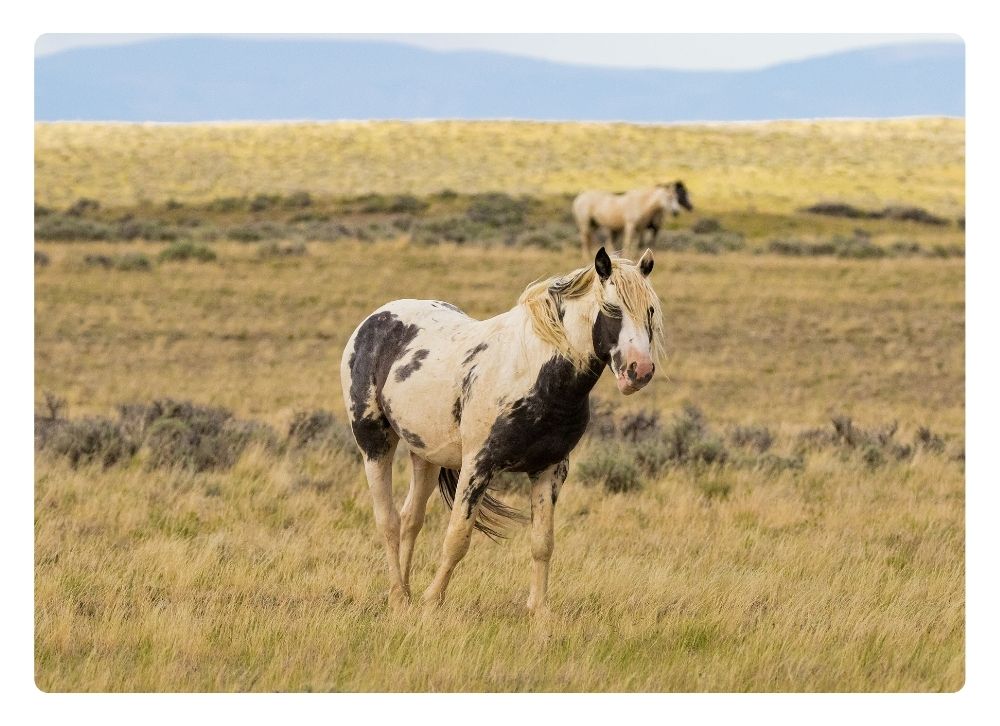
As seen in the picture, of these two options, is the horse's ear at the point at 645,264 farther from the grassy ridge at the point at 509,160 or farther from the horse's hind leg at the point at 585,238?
the grassy ridge at the point at 509,160

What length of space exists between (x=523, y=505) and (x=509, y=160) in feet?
171

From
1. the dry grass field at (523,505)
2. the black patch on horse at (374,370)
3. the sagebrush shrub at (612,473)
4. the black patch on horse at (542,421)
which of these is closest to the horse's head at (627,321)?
the black patch on horse at (542,421)

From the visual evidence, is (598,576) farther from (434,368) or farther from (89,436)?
(89,436)

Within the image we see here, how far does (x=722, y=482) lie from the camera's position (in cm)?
1098

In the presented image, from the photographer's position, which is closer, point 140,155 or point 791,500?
point 791,500

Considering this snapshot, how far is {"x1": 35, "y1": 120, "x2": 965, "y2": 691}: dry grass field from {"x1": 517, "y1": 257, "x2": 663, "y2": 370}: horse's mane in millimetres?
485

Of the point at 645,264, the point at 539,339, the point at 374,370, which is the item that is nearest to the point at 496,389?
the point at 539,339

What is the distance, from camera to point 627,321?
595cm

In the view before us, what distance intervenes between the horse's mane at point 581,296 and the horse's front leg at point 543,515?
734 mm

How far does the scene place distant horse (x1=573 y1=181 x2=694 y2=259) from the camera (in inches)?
1293

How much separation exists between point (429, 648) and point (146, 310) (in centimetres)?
1874

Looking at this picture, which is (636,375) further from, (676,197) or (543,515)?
(676,197)

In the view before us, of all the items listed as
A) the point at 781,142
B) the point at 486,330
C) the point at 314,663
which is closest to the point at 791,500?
the point at 486,330

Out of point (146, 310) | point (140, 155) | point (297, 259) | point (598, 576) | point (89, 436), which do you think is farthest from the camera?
point (140, 155)
